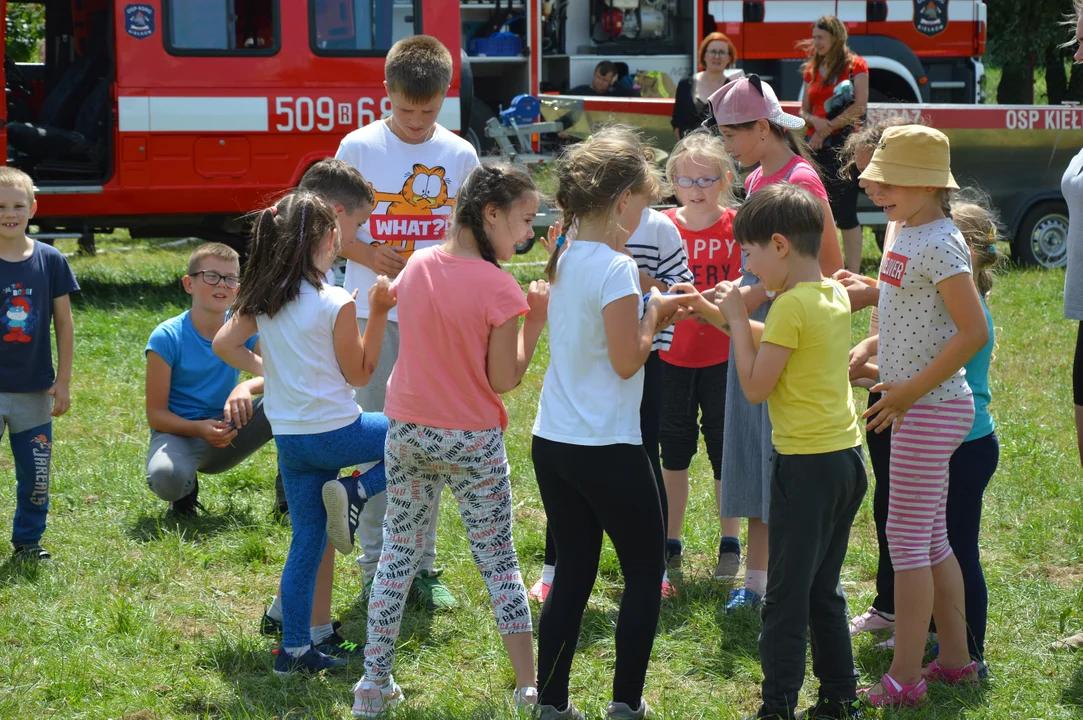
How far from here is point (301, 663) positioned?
347cm

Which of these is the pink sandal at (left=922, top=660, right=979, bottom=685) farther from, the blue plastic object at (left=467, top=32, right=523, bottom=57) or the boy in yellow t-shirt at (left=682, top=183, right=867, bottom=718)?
the blue plastic object at (left=467, top=32, right=523, bottom=57)

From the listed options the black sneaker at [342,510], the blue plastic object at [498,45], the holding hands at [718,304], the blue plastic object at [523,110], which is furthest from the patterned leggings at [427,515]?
the blue plastic object at [498,45]

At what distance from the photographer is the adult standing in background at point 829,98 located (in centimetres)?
891

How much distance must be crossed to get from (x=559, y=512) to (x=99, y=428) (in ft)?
13.1

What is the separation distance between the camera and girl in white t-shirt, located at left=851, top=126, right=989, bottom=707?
3061 mm

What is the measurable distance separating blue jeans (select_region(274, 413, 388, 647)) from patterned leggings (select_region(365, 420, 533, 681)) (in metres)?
0.20

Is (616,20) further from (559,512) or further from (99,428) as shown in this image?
(559,512)

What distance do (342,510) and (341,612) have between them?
35.6 inches

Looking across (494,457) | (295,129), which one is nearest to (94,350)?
(295,129)

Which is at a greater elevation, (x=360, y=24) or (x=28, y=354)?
(x=360, y=24)

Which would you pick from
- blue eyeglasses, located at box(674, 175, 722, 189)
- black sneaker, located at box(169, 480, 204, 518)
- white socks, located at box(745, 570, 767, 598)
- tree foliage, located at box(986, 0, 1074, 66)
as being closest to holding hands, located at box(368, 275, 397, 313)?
blue eyeglasses, located at box(674, 175, 722, 189)

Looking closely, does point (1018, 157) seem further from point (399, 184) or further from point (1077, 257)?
point (399, 184)

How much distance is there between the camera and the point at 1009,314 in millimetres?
8742

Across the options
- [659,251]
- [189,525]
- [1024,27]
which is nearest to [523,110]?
[189,525]
